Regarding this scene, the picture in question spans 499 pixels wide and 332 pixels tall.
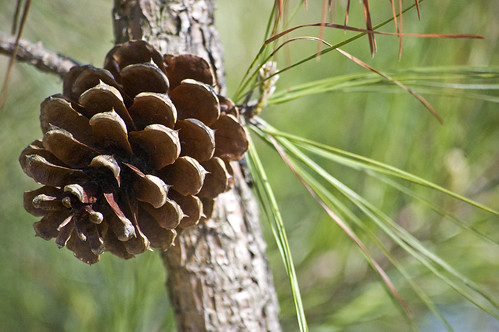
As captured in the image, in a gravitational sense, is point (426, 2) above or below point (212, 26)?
above

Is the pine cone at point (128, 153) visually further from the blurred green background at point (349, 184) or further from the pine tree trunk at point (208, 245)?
the blurred green background at point (349, 184)

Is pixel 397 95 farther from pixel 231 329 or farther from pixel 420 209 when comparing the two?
pixel 231 329

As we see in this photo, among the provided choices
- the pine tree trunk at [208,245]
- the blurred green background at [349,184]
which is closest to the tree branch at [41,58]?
the pine tree trunk at [208,245]

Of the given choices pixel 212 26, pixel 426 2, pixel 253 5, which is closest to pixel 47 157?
pixel 212 26

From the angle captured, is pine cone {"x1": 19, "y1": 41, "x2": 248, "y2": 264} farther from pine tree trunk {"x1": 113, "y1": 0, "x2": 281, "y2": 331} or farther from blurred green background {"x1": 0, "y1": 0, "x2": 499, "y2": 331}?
blurred green background {"x1": 0, "y1": 0, "x2": 499, "y2": 331}

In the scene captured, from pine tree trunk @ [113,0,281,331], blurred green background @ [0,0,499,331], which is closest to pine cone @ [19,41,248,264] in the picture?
pine tree trunk @ [113,0,281,331]

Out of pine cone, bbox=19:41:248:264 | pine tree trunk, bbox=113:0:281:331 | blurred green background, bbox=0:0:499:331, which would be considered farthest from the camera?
blurred green background, bbox=0:0:499:331

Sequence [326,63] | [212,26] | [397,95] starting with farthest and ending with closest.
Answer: [326,63] < [397,95] < [212,26]
